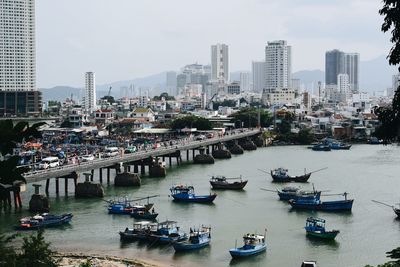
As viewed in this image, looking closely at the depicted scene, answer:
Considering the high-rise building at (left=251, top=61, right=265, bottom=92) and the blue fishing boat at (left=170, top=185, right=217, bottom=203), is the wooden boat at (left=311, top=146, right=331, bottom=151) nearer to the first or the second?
the blue fishing boat at (left=170, top=185, right=217, bottom=203)

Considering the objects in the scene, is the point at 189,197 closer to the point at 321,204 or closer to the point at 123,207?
the point at 123,207

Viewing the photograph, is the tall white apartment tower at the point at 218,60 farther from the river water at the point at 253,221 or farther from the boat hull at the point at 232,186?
the boat hull at the point at 232,186

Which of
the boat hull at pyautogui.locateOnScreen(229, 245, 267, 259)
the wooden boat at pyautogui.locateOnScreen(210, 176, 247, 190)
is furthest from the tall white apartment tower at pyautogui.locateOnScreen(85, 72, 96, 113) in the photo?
the boat hull at pyautogui.locateOnScreen(229, 245, 267, 259)

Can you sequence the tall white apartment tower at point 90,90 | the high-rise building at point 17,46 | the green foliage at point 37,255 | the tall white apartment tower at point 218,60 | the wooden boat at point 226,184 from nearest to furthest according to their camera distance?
1. the green foliage at point 37,255
2. the wooden boat at point 226,184
3. the high-rise building at point 17,46
4. the tall white apartment tower at point 90,90
5. the tall white apartment tower at point 218,60

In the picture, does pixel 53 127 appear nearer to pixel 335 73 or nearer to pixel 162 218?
pixel 162 218

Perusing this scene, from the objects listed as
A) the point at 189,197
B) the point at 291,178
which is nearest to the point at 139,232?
the point at 189,197

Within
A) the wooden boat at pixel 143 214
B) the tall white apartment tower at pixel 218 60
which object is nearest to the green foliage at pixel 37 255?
the wooden boat at pixel 143 214

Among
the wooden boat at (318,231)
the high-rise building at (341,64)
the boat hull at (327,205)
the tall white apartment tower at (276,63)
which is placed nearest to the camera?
the wooden boat at (318,231)

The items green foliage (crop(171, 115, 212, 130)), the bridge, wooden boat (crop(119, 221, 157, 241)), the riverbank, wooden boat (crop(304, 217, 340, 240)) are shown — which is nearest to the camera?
the riverbank
